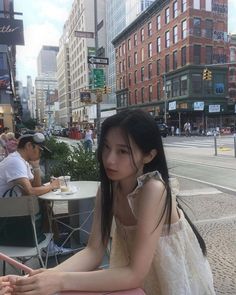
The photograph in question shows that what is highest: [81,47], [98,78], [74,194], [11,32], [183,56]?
[81,47]

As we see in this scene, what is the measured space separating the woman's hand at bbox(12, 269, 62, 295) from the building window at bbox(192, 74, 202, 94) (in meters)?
45.6

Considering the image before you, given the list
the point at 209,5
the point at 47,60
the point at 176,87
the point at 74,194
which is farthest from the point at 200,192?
the point at 47,60

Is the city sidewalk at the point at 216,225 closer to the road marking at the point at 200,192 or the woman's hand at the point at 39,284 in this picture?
the road marking at the point at 200,192

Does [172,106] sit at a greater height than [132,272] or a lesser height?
greater

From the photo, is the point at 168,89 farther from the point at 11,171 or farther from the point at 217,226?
the point at 11,171

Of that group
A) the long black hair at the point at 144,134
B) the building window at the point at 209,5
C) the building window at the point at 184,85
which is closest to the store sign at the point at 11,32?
the long black hair at the point at 144,134

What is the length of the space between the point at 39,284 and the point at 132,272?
15.3 inches

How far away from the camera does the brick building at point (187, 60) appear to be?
148ft

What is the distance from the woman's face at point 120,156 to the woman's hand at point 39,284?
1.74 feet

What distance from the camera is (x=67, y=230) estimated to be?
17.3 ft

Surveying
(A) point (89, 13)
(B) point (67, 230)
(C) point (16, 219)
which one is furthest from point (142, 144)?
(A) point (89, 13)

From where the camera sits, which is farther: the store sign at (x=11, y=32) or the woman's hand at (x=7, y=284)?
the store sign at (x=11, y=32)

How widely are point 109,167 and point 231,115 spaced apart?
163ft

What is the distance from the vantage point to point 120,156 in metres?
1.64
